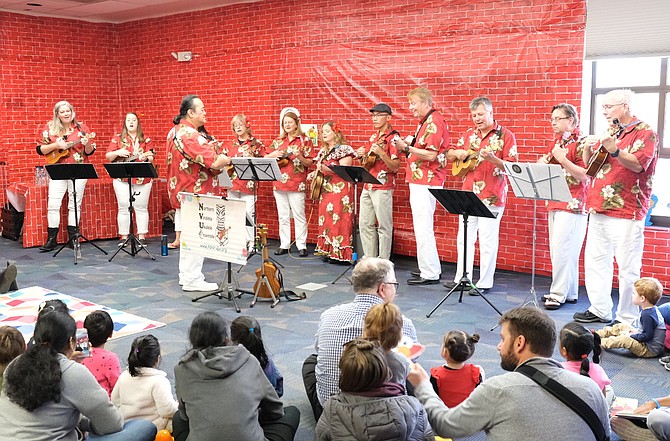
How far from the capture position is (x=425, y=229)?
7.36m

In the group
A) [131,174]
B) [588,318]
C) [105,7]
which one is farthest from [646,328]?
[105,7]

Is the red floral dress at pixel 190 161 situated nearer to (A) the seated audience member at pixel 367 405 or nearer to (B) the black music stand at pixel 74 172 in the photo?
(B) the black music stand at pixel 74 172

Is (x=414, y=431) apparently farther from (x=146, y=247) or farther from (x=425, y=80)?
(x=146, y=247)

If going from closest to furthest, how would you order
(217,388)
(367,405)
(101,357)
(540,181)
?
1. (367,405)
2. (217,388)
3. (101,357)
4. (540,181)

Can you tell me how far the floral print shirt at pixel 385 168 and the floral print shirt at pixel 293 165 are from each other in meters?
1.20

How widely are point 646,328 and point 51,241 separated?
741 centimetres

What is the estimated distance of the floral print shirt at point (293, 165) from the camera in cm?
877

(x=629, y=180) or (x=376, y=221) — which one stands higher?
(x=629, y=180)

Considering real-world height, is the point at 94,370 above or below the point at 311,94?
below

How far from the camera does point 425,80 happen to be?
8180 mm

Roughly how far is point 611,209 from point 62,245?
273 inches

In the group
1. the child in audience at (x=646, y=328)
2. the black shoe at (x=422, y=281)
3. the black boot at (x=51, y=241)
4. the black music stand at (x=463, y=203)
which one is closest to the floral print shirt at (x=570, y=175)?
the black music stand at (x=463, y=203)

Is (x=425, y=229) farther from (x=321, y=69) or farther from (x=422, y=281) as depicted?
(x=321, y=69)

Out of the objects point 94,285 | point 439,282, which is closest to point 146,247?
point 94,285
